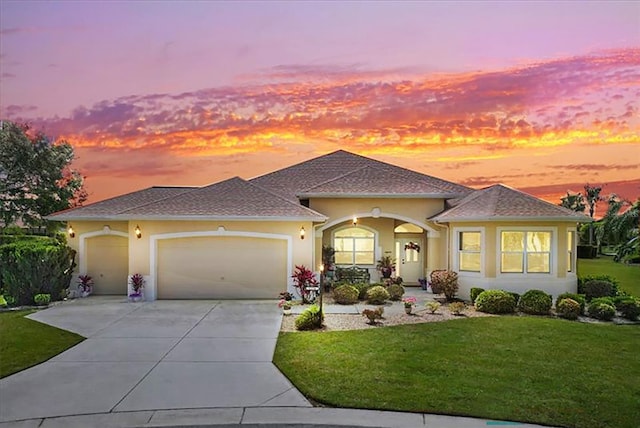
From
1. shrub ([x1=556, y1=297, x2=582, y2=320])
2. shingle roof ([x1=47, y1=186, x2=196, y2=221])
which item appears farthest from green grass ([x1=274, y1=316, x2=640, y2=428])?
shingle roof ([x1=47, y1=186, x2=196, y2=221])

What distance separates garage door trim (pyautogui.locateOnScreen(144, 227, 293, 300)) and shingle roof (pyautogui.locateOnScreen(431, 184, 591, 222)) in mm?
5728

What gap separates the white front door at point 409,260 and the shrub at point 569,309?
708 cm

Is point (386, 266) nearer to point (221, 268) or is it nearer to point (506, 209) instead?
point (506, 209)

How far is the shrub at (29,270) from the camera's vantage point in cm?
1519

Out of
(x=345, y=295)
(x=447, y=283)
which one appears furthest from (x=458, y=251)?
(x=345, y=295)

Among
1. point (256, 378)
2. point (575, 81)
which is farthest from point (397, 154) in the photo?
point (256, 378)

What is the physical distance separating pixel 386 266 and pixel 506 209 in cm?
554

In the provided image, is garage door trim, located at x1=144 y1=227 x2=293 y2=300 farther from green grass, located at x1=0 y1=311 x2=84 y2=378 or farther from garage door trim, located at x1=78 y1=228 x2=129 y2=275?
green grass, located at x1=0 y1=311 x2=84 y2=378

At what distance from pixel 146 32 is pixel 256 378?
8465mm

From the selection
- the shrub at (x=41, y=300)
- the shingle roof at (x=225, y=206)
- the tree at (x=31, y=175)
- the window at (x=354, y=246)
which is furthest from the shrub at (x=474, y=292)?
the tree at (x=31, y=175)

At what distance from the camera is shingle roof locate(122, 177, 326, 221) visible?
1576cm

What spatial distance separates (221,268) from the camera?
16266 millimetres

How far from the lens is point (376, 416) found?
638 cm

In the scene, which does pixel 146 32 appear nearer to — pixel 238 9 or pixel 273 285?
pixel 238 9
